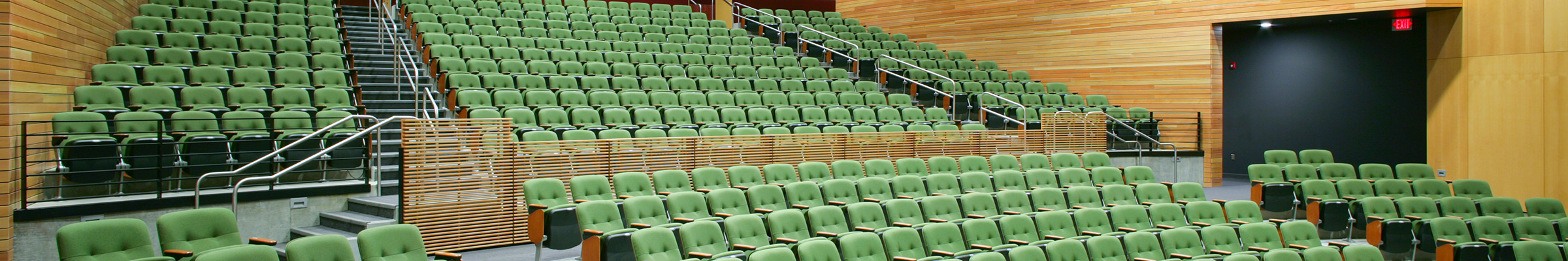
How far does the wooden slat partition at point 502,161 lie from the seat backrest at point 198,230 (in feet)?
3.08

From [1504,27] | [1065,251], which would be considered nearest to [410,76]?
[1065,251]

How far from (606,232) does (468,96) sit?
2.52 m

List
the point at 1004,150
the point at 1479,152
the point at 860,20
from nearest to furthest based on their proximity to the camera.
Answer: the point at 1004,150 → the point at 1479,152 → the point at 860,20

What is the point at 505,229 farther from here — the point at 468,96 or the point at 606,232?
the point at 468,96

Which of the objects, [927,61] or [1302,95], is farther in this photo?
[927,61]

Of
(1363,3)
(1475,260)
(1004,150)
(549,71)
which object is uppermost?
(1363,3)

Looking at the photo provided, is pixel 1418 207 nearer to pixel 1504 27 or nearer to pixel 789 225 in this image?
pixel 1504 27

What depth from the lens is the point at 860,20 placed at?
1170 centimetres

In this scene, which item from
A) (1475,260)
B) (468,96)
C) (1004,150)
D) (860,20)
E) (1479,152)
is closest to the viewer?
(1475,260)

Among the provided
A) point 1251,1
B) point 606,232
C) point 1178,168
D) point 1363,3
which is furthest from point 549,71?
point 1363,3

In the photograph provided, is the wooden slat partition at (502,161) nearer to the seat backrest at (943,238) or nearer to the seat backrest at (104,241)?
the seat backrest at (104,241)

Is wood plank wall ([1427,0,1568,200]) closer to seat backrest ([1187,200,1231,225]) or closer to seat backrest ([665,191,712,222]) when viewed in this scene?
seat backrest ([1187,200,1231,225])

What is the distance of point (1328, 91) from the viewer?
28.5 ft

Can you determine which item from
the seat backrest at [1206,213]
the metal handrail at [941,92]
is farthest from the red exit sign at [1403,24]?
the seat backrest at [1206,213]
